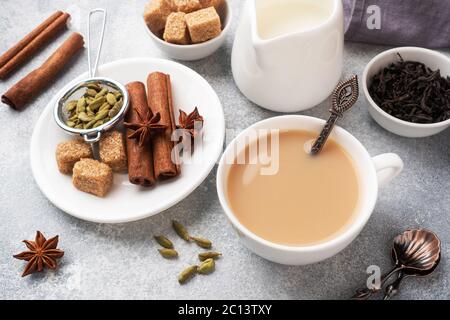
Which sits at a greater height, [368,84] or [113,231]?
[368,84]

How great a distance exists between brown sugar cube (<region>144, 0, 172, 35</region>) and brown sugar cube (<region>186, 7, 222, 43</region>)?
0.07 metres

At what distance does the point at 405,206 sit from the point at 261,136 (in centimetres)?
36

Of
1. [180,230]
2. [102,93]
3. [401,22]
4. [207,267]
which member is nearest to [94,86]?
[102,93]

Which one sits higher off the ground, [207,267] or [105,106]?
[105,106]

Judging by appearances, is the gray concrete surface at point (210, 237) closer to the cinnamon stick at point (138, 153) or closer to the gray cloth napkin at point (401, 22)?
the cinnamon stick at point (138, 153)

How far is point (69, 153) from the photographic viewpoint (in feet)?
3.86

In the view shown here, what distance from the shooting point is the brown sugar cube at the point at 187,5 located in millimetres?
1378

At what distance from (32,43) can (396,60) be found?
95cm

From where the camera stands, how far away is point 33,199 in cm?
120

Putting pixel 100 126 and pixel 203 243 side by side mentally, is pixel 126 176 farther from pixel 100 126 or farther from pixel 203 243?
pixel 203 243

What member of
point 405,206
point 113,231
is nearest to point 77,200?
point 113,231

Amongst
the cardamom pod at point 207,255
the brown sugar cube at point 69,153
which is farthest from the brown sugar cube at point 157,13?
the cardamom pod at point 207,255

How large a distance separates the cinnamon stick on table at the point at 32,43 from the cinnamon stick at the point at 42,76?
2.6 inches
